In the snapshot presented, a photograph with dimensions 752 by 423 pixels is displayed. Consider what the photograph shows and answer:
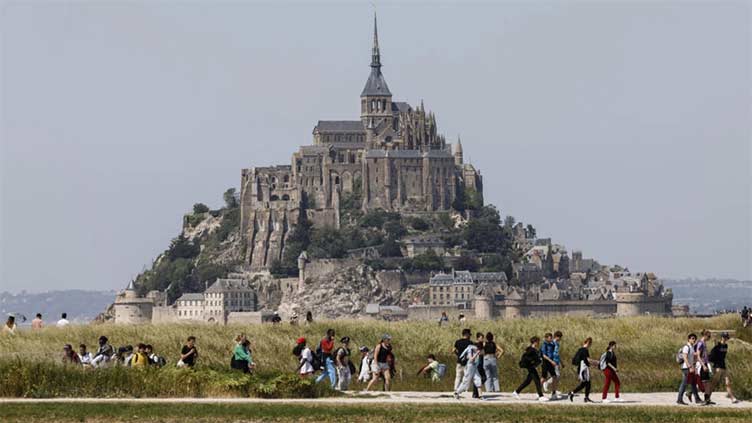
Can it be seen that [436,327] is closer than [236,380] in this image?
No

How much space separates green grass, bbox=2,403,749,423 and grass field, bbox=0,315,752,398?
2.19m

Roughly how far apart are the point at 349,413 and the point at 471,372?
14.7 ft

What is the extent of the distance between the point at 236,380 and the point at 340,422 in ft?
16.2

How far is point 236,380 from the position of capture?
36.9 metres

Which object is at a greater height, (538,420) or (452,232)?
(452,232)

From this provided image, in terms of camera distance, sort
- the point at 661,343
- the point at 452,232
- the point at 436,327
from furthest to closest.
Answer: the point at 452,232 < the point at 436,327 < the point at 661,343

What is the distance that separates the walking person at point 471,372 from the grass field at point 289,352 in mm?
2690

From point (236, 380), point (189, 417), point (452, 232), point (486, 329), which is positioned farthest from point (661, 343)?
point (452, 232)

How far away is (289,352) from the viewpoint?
44375mm

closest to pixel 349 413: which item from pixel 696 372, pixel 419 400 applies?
pixel 419 400

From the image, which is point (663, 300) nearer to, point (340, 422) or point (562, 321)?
point (562, 321)

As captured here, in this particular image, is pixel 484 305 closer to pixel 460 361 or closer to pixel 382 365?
pixel 382 365

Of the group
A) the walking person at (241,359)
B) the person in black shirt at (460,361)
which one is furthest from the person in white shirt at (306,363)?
the person in black shirt at (460,361)

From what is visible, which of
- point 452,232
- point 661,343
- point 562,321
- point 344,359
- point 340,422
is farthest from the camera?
point 452,232
